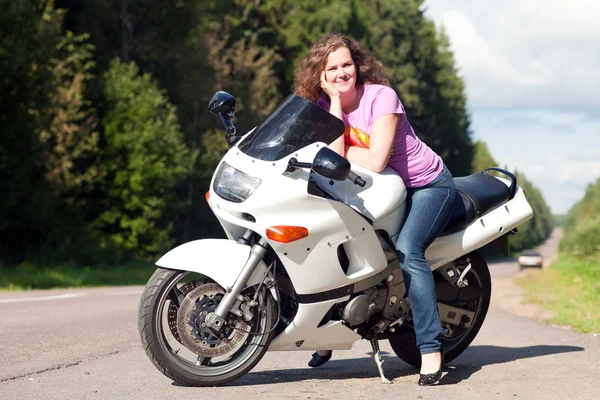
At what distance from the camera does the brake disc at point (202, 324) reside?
5.02 meters

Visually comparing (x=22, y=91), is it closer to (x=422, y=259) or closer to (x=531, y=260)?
(x=422, y=259)

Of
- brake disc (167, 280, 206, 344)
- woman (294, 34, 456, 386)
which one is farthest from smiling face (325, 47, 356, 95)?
brake disc (167, 280, 206, 344)

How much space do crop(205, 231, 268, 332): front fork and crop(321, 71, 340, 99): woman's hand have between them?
104cm

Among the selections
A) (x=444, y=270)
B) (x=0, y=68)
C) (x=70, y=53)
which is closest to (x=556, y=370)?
(x=444, y=270)

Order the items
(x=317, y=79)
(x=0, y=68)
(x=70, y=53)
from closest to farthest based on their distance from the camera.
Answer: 1. (x=317, y=79)
2. (x=0, y=68)
3. (x=70, y=53)

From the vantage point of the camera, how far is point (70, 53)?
2978 centimetres

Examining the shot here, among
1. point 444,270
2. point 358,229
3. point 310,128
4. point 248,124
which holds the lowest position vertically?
point 248,124

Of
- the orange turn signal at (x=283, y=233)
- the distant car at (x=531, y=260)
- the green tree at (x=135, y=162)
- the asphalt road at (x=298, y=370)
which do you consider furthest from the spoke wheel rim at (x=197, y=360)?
the distant car at (x=531, y=260)

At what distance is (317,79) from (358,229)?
990 mm

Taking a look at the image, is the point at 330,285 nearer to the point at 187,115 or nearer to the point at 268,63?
the point at 187,115

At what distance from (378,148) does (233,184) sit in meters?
0.86

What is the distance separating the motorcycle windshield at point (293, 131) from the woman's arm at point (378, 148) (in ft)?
0.59

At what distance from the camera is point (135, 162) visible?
30.3m

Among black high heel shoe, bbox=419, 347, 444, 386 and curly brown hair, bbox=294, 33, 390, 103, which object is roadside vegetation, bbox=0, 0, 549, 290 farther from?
black high heel shoe, bbox=419, 347, 444, 386
